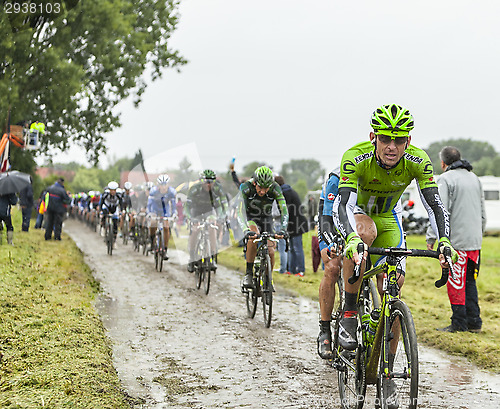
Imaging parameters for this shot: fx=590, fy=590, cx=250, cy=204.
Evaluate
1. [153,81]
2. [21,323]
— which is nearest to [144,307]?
[21,323]

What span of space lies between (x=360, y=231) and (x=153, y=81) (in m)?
29.9

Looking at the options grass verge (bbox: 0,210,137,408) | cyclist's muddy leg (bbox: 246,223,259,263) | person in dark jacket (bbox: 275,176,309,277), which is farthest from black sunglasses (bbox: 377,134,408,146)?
person in dark jacket (bbox: 275,176,309,277)

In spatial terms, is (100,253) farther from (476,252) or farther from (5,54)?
(476,252)

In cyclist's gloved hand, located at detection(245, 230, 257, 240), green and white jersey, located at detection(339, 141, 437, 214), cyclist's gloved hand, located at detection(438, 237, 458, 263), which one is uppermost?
green and white jersey, located at detection(339, 141, 437, 214)

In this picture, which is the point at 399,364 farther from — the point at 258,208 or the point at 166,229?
the point at 166,229

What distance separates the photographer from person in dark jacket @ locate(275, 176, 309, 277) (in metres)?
13.6

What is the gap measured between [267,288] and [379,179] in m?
4.12

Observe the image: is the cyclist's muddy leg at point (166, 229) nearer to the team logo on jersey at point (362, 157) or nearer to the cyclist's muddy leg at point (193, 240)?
the cyclist's muddy leg at point (193, 240)

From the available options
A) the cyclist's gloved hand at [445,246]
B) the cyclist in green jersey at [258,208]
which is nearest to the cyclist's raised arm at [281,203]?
the cyclist in green jersey at [258,208]

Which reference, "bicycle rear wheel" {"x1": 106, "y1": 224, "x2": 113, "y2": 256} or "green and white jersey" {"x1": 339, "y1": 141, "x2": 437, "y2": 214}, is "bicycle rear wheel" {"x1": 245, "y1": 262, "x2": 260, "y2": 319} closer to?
"green and white jersey" {"x1": 339, "y1": 141, "x2": 437, "y2": 214}

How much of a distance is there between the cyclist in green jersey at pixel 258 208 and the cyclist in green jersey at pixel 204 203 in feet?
8.11

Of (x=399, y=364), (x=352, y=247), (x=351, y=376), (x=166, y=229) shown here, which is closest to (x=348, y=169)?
(x=352, y=247)

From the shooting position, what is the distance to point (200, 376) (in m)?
5.77

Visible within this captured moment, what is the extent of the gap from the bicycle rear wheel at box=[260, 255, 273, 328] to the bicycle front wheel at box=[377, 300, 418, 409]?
4.24 m
